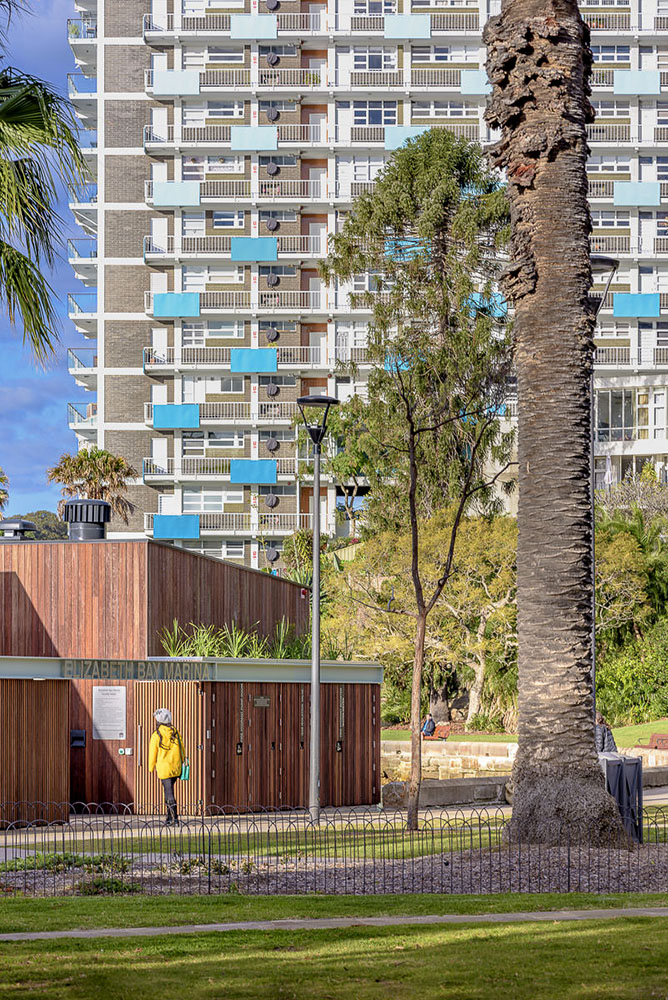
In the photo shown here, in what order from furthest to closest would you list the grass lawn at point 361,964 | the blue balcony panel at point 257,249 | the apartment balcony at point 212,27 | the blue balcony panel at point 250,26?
the apartment balcony at point 212,27
the blue balcony panel at point 250,26
the blue balcony panel at point 257,249
the grass lawn at point 361,964

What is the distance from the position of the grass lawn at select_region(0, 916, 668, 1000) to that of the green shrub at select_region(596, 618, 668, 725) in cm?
3760

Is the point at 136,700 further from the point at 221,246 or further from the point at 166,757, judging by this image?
the point at 221,246

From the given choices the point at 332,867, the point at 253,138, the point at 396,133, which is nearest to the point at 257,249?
the point at 253,138

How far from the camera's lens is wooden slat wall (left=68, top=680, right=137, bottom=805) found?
2248 centimetres

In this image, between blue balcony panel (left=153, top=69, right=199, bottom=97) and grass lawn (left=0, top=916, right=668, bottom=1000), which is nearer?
grass lawn (left=0, top=916, right=668, bottom=1000)

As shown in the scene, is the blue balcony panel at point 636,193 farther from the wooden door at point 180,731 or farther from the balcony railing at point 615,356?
the wooden door at point 180,731

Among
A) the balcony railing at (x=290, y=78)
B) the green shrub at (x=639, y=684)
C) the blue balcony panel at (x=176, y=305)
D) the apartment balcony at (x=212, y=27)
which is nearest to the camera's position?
the green shrub at (x=639, y=684)

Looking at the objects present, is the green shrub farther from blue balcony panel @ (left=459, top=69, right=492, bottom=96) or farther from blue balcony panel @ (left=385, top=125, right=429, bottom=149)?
blue balcony panel @ (left=459, top=69, right=492, bottom=96)

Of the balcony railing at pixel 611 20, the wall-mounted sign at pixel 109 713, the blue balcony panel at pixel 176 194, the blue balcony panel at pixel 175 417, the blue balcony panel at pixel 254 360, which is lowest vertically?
the wall-mounted sign at pixel 109 713

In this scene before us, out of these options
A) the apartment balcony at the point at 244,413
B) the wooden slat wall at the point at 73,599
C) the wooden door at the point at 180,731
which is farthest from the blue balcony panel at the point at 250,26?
the wooden door at the point at 180,731

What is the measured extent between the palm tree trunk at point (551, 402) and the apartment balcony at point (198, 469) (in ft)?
220

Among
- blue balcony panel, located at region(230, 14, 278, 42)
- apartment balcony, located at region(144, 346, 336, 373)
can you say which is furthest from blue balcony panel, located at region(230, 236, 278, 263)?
blue balcony panel, located at region(230, 14, 278, 42)

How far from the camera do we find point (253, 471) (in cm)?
8319

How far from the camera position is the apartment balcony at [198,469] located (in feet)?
275
